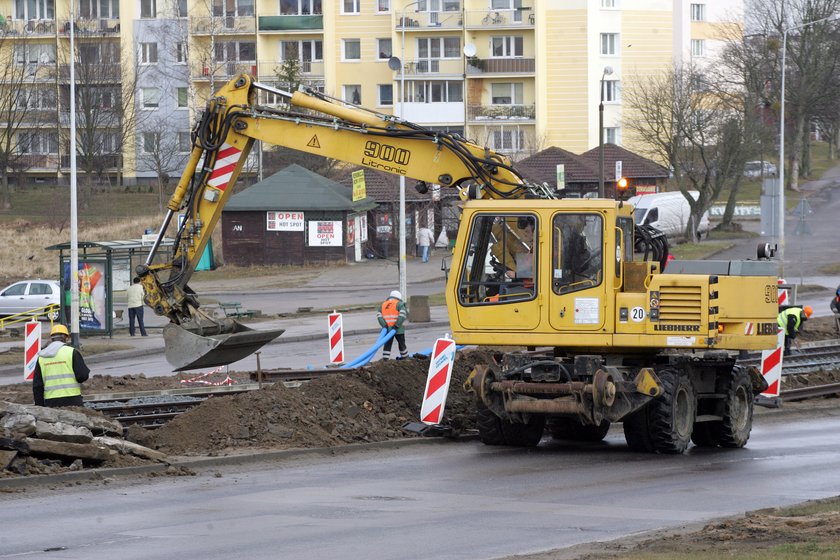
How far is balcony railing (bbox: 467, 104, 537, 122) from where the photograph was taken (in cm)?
7825

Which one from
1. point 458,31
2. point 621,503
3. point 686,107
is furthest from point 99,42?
point 621,503

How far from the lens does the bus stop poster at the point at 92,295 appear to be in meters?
35.0

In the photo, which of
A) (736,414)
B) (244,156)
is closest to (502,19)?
(244,156)

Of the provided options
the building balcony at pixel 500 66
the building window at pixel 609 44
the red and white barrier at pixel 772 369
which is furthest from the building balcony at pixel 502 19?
the red and white barrier at pixel 772 369

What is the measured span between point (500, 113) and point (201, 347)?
62240 mm

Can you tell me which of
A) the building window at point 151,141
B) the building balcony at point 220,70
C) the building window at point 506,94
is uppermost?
the building balcony at point 220,70

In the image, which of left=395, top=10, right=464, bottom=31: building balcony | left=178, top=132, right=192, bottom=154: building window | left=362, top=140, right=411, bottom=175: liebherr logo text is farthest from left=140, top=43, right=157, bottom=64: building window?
left=362, top=140, right=411, bottom=175: liebherr logo text

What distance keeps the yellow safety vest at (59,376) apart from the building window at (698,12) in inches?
3167

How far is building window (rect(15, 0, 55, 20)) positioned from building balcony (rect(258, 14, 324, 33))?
46.8 feet

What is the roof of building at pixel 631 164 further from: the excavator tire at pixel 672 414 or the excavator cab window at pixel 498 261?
the excavator cab window at pixel 498 261

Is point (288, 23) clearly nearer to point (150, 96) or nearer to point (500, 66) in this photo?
point (150, 96)

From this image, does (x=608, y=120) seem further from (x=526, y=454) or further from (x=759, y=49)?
(x=526, y=454)

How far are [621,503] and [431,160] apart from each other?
658cm

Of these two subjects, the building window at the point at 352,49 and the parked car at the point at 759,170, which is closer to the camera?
the building window at the point at 352,49
